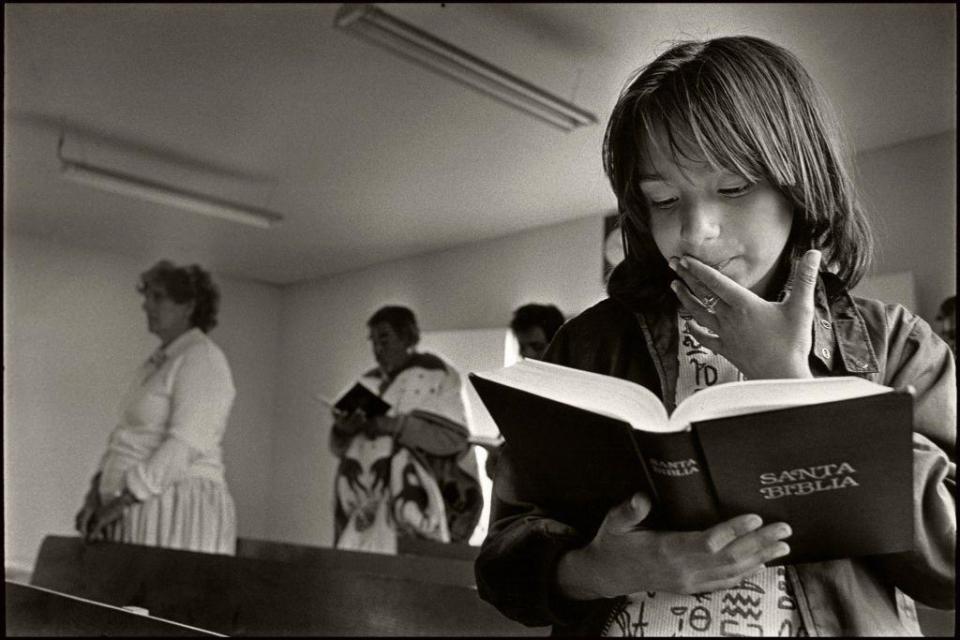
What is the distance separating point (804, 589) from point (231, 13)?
281 centimetres

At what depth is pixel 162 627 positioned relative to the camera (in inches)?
24.0

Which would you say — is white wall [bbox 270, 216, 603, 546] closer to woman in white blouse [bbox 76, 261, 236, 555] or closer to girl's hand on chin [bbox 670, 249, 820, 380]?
woman in white blouse [bbox 76, 261, 236, 555]

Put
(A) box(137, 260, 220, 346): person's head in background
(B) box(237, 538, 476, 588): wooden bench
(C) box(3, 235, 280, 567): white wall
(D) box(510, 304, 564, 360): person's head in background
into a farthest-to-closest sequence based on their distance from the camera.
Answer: (C) box(3, 235, 280, 567): white wall < (A) box(137, 260, 220, 346): person's head in background < (D) box(510, 304, 564, 360): person's head in background < (B) box(237, 538, 476, 588): wooden bench

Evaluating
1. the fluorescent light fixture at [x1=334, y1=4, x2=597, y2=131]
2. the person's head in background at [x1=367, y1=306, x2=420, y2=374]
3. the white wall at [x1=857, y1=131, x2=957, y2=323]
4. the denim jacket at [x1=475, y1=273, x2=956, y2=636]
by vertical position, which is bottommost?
the denim jacket at [x1=475, y1=273, x2=956, y2=636]

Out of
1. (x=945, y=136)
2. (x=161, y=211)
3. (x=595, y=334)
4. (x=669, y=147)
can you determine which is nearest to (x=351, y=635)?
(x=595, y=334)

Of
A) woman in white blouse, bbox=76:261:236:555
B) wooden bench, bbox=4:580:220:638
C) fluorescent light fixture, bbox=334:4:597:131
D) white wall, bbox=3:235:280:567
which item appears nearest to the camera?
wooden bench, bbox=4:580:220:638

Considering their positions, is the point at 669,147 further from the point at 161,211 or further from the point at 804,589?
the point at 161,211

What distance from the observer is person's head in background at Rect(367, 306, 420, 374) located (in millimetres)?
2895

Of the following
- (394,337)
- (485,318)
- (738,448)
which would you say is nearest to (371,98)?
(394,337)

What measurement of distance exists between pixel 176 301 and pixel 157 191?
2158 mm

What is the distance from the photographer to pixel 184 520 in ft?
7.02

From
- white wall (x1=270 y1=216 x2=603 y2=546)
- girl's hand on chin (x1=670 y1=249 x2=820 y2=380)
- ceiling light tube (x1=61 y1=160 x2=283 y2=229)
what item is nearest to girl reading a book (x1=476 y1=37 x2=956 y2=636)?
girl's hand on chin (x1=670 y1=249 x2=820 y2=380)

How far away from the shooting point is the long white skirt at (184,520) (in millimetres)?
2078

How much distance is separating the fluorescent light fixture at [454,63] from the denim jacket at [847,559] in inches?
79.5
